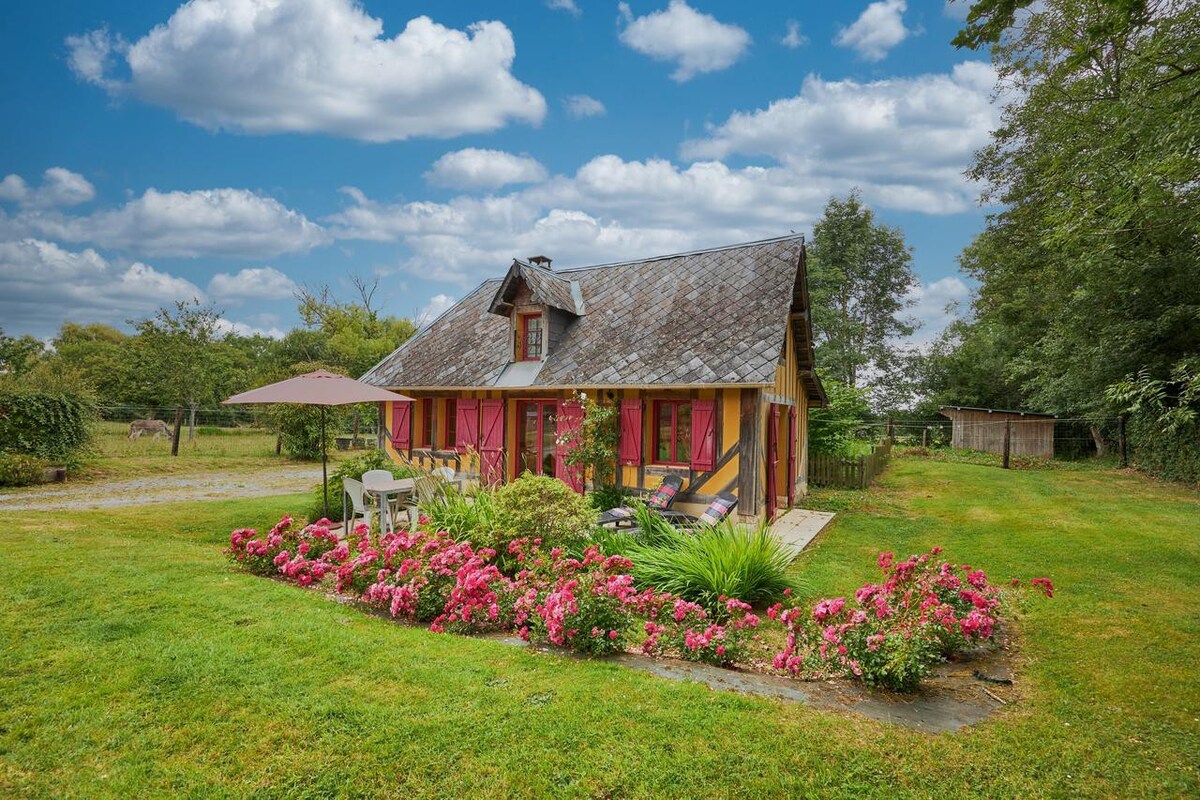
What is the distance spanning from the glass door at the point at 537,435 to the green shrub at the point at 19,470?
11.4 meters

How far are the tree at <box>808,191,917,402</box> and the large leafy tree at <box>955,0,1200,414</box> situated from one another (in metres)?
6.63

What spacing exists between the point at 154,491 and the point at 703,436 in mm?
11979

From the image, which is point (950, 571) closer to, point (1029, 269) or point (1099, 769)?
point (1099, 769)

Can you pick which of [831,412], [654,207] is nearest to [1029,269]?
[831,412]

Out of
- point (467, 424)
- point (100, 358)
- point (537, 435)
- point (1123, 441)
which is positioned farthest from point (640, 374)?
point (100, 358)

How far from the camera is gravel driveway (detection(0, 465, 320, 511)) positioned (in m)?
11.3

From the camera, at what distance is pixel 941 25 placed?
11.1 m

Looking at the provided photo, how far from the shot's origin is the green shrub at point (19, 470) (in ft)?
43.0

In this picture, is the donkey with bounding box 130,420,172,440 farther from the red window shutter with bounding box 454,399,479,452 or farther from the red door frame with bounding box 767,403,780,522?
the red door frame with bounding box 767,403,780,522

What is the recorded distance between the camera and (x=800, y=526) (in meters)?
10.0

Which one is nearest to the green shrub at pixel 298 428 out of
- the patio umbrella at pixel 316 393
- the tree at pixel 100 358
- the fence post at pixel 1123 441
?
the tree at pixel 100 358

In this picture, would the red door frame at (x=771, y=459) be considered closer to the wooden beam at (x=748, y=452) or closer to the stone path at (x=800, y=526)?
the stone path at (x=800, y=526)

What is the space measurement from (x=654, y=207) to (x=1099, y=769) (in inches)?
570

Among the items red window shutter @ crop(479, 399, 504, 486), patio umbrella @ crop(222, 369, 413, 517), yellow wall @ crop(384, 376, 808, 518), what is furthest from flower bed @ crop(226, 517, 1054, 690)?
red window shutter @ crop(479, 399, 504, 486)
